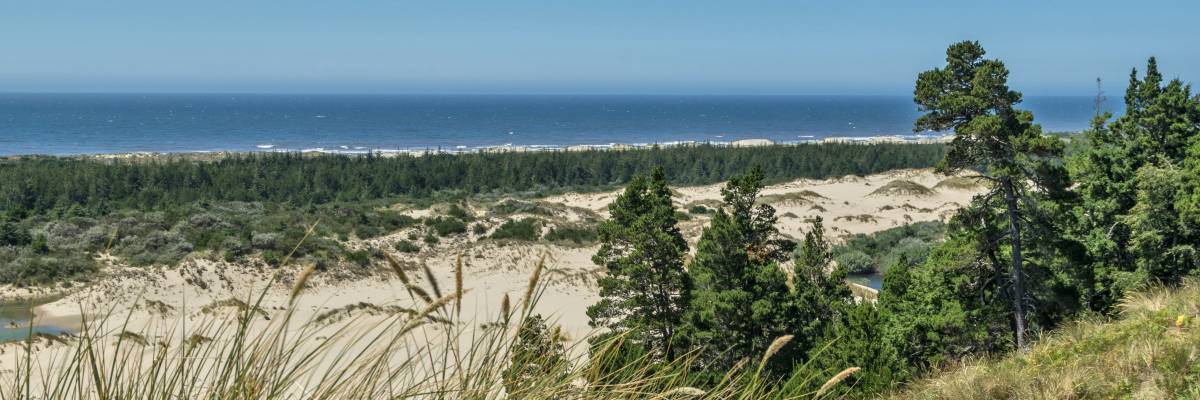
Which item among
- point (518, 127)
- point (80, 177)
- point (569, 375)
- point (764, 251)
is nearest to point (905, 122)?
point (518, 127)

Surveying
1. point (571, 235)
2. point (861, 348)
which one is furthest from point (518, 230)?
point (861, 348)

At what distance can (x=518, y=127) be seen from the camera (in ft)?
518

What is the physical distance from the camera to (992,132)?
13172mm

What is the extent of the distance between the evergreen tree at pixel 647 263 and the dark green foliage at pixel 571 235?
19.5 m

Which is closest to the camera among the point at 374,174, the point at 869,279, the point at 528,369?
the point at 528,369

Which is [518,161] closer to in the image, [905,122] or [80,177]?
[80,177]

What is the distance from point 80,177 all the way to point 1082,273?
52.5 meters

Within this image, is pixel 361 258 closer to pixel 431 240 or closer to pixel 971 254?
pixel 431 240

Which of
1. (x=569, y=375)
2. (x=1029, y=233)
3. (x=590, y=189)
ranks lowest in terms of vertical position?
(x=590, y=189)

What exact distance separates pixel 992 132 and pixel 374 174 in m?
52.2

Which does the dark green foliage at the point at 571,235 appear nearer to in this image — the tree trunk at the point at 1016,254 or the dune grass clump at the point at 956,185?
the tree trunk at the point at 1016,254

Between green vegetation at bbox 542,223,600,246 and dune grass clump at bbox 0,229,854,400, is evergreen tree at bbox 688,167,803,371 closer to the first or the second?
dune grass clump at bbox 0,229,854,400

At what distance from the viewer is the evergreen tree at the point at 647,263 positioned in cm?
1595

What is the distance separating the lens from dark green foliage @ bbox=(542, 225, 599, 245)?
3697 cm
